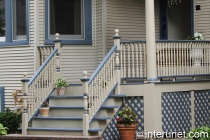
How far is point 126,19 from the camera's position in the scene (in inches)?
675

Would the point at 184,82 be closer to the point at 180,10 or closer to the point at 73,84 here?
the point at 73,84

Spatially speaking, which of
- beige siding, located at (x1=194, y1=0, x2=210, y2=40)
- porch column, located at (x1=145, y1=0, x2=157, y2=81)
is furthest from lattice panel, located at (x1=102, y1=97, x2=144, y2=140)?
beige siding, located at (x1=194, y1=0, x2=210, y2=40)

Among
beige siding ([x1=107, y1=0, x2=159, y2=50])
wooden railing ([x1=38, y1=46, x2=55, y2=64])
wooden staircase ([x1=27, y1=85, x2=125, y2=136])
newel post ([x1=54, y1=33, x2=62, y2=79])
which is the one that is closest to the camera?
wooden staircase ([x1=27, y1=85, x2=125, y2=136])

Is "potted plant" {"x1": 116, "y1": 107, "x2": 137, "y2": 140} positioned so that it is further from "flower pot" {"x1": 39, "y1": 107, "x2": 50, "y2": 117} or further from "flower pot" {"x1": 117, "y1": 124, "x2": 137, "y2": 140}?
"flower pot" {"x1": 39, "y1": 107, "x2": 50, "y2": 117}

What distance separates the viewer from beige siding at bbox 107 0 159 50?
16.6 meters

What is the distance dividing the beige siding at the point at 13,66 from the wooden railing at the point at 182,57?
3.83 m

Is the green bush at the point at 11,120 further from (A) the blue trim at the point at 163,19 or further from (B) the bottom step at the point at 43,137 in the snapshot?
(A) the blue trim at the point at 163,19

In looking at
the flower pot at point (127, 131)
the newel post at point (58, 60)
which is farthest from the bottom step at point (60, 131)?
the newel post at point (58, 60)

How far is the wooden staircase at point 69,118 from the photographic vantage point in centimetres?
1380

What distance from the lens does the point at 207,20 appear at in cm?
1705

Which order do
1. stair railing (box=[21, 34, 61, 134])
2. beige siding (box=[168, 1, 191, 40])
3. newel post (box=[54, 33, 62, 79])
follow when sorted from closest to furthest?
1. stair railing (box=[21, 34, 61, 134])
2. newel post (box=[54, 33, 62, 79])
3. beige siding (box=[168, 1, 191, 40])

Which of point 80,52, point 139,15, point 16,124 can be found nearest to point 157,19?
point 139,15

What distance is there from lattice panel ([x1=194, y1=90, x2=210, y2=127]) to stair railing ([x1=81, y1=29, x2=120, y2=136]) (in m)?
2.47

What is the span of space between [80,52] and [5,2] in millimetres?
2753
